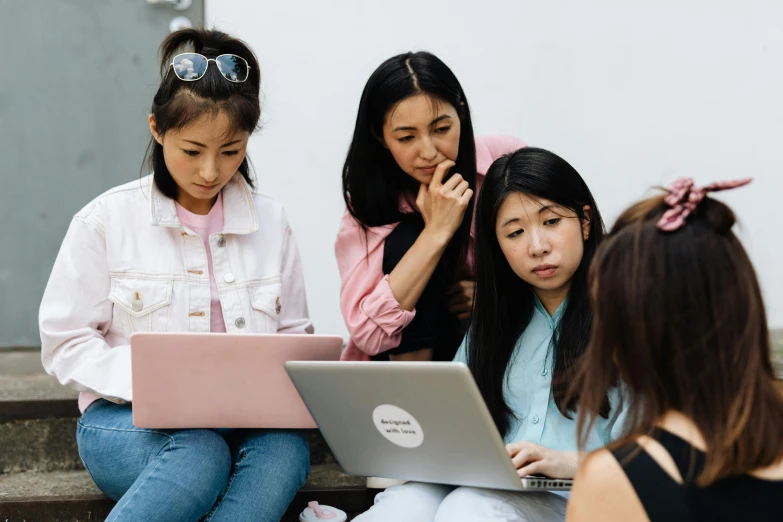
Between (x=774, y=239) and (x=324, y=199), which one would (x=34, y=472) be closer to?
(x=324, y=199)

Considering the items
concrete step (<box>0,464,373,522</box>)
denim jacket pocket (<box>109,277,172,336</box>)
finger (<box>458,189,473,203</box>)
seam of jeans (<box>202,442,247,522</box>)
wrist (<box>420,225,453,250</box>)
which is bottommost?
concrete step (<box>0,464,373,522</box>)

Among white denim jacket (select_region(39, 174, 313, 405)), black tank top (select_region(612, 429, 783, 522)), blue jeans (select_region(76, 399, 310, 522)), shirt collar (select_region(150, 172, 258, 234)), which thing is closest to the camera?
black tank top (select_region(612, 429, 783, 522))

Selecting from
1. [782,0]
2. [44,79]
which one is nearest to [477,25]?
[782,0]

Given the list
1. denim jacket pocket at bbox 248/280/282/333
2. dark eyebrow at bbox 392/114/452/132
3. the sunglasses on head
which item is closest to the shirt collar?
denim jacket pocket at bbox 248/280/282/333

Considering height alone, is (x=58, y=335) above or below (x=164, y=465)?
above

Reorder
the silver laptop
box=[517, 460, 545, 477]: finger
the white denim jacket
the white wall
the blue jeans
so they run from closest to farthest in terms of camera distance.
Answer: the silver laptop → box=[517, 460, 545, 477]: finger → the blue jeans → the white denim jacket → the white wall

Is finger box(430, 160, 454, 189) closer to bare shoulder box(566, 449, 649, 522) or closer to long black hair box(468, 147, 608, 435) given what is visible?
long black hair box(468, 147, 608, 435)

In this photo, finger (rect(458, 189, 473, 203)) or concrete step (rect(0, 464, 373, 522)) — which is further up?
finger (rect(458, 189, 473, 203))

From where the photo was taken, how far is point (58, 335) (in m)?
2.01

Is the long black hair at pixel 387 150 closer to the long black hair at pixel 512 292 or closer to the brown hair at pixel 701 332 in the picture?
the long black hair at pixel 512 292

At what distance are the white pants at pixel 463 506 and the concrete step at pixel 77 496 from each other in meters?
0.44

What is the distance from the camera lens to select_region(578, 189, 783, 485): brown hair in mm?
1219

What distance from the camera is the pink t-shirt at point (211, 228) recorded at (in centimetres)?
219

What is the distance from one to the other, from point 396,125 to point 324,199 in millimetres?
826
